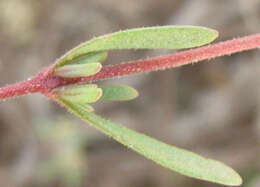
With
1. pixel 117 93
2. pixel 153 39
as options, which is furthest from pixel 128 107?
pixel 153 39

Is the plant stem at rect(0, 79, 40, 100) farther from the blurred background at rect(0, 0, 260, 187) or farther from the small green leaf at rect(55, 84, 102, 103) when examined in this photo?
the blurred background at rect(0, 0, 260, 187)

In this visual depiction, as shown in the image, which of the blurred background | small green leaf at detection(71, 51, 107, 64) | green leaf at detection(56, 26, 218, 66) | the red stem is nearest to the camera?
the red stem

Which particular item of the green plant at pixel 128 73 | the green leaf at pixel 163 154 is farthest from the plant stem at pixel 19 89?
the green leaf at pixel 163 154

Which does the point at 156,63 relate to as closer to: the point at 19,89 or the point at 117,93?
the point at 117,93

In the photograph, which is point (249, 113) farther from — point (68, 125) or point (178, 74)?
point (68, 125)

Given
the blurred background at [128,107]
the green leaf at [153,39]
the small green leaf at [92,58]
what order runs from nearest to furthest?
the green leaf at [153,39]
the small green leaf at [92,58]
the blurred background at [128,107]

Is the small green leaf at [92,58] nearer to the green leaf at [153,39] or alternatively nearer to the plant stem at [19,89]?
the green leaf at [153,39]

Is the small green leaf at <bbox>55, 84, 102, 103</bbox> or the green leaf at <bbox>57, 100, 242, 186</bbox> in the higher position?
the small green leaf at <bbox>55, 84, 102, 103</bbox>

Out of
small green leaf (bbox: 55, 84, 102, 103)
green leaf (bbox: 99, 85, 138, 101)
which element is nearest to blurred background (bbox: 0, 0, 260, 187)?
green leaf (bbox: 99, 85, 138, 101)
